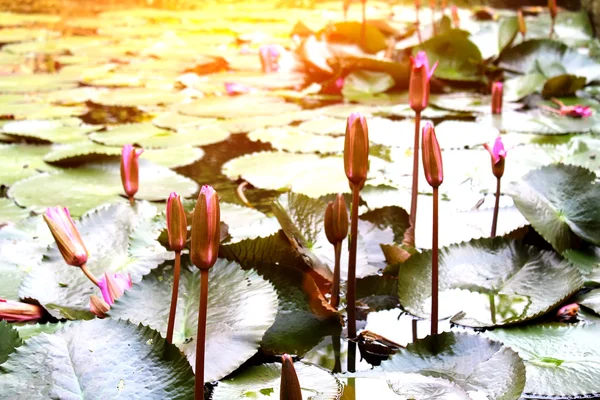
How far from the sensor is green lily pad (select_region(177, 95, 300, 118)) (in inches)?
94.3

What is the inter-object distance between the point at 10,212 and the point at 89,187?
23cm

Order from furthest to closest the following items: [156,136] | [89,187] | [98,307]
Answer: [156,136], [89,187], [98,307]

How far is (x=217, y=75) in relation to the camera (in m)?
3.21

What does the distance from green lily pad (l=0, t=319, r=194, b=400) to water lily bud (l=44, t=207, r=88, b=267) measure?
7.3 inches

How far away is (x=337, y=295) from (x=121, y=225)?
487mm

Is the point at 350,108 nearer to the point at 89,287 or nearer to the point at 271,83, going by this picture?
the point at 271,83

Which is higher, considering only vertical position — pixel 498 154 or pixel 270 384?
pixel 498 154

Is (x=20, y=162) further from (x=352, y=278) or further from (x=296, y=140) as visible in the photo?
(x=352, y=278)

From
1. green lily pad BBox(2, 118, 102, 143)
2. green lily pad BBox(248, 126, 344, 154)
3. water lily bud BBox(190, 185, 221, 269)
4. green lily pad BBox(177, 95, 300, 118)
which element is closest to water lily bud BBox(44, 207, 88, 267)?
water lily bud BBox(190, 185, 221, 269)

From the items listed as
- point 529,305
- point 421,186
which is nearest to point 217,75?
point 421,186

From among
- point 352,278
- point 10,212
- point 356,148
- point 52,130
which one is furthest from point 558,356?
point 52,130

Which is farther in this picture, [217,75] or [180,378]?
[217,75]

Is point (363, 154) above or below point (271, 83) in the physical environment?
above

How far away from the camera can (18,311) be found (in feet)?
3.13
